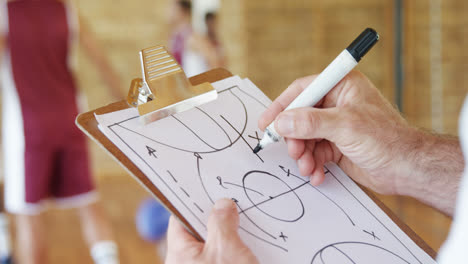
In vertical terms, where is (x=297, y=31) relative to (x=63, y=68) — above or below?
below

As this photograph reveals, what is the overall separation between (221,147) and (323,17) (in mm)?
3826

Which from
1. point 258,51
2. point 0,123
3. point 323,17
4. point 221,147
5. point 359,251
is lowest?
point 0,123

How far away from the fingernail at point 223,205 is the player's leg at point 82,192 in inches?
53.5

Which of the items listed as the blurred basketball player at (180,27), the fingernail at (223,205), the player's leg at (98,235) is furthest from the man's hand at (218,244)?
the blurred basketball player at (180,27)

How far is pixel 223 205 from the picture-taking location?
0.54 m

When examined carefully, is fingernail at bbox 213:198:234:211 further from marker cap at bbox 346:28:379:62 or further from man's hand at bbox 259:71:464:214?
marker cap at bbox 346:28:379:62

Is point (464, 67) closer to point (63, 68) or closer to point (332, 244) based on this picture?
point (63, 68)

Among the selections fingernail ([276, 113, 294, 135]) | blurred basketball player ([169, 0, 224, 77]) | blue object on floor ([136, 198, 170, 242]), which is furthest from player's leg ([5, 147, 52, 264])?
fingernail ([276, 113, 294, 135])

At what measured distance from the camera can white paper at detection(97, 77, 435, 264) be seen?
1.86 ft

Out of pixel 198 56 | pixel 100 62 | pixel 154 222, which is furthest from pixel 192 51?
pixel 154 222

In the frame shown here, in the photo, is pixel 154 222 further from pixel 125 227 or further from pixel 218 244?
pixel 218 244

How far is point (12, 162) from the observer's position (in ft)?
5.68

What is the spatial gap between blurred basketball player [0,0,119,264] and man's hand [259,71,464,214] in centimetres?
126

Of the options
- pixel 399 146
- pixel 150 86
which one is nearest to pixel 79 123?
pixel 150 86
